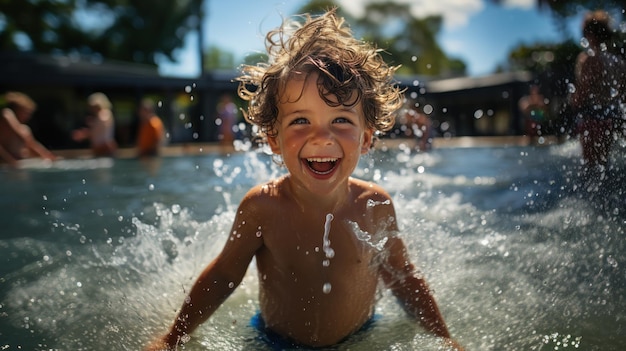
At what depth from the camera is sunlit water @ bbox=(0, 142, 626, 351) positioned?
6.75 ft

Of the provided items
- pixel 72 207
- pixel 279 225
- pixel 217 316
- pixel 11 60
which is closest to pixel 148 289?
pixel 217 316

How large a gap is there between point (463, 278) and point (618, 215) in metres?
0.71

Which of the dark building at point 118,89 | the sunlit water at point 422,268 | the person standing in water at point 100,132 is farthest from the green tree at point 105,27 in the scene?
the sunlit water at point 422,268

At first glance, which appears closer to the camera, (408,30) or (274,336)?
(274,336)


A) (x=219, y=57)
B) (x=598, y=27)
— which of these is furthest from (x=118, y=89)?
(x=219, y=57)

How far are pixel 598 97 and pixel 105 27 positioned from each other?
32.3 m

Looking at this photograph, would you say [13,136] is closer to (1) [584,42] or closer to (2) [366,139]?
(2) [366,139]

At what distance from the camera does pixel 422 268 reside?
99.9 inches

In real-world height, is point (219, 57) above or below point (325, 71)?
above

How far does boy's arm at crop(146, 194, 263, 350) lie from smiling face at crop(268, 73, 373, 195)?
11.7 inches

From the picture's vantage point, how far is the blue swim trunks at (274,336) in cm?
208

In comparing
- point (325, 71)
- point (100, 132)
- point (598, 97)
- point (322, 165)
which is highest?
point (100, 132)

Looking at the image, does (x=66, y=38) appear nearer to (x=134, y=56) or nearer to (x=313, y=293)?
(x=134, y=56)

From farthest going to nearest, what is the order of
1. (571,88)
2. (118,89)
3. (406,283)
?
(118,89) → (571,88) → (406,283)
